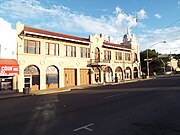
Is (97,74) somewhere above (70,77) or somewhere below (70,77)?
above

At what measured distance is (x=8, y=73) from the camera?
24875 millimetres

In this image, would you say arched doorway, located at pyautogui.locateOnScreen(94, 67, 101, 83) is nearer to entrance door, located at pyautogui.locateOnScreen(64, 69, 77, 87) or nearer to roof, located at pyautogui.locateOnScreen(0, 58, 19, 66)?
entrance door, located at pyautogui.locateOnScreen(64, 69, 77, 87)

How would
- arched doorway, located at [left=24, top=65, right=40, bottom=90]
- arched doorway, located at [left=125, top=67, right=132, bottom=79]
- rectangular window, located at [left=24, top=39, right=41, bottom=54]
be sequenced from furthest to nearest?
arched doorway, located at [left=125, top=67, right=132, bottom=79] < rectangular window, located at [left=24, top=39, right=41, bottom=54] < arched doorway, located at [left=24, top=65, right=40, bottom=90]

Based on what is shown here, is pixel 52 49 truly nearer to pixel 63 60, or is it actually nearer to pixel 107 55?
pixel 63 60

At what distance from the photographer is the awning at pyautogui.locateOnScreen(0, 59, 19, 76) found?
2424 centimetres

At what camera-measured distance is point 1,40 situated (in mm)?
25469

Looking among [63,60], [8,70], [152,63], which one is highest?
[152,63]

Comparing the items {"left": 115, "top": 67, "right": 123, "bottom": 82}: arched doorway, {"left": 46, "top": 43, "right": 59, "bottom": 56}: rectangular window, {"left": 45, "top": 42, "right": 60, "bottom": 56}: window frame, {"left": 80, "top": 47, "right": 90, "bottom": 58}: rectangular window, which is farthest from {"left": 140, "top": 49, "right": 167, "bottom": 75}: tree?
{"left": 46, "top": 43, "right": 59, "bottom": 56}: rectangular window

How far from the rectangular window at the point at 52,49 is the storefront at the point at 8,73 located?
6.51 meters

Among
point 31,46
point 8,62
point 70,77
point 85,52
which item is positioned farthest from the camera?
point 85,52

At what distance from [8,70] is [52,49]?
934cm

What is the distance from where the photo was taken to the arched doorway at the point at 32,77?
1132 inches

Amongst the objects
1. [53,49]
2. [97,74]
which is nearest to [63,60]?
[53,49]

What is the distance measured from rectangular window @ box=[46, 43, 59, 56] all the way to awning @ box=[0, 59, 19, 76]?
6506mm
